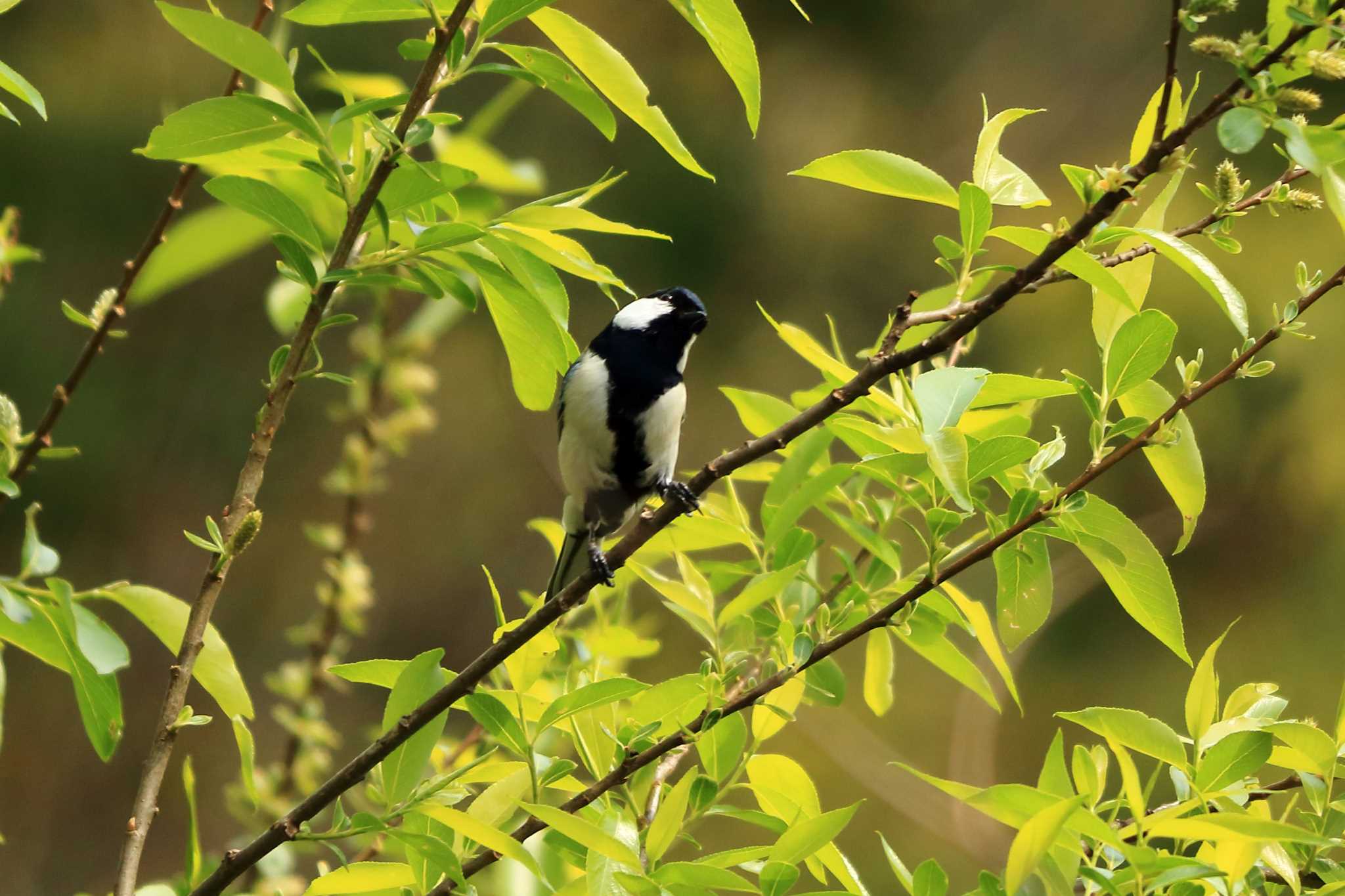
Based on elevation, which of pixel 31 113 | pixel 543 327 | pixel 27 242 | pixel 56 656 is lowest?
pixel 56 656

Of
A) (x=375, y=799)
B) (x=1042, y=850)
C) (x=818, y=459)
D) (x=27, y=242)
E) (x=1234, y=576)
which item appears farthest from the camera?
(x=1234, y=576)

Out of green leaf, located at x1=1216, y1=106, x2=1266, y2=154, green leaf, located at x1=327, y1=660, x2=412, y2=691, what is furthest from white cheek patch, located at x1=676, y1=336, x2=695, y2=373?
green leaf, located at x1=1216, y1=106, x2=1266, y2=154

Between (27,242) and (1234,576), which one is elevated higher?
(27,242)

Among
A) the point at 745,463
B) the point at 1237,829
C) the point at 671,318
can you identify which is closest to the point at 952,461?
the point at 745,463

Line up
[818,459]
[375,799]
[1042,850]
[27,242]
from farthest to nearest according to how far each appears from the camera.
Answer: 1. [27,242]
2. [818,459]
3. [375,799]
4. [1042,850]

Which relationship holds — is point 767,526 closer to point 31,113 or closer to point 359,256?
point 359,256

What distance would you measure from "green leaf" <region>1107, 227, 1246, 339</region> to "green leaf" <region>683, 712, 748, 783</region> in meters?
0.41

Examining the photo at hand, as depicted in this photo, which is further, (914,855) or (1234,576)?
(1234,576)

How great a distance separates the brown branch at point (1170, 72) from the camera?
2.23 ft

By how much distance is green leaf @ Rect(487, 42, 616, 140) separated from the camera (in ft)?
2.84

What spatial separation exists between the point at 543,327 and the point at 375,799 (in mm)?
347

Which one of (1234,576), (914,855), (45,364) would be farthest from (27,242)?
(1234,576)

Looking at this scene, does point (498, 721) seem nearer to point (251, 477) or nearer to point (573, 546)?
point (251, 477)

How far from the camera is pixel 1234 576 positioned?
177 inches
